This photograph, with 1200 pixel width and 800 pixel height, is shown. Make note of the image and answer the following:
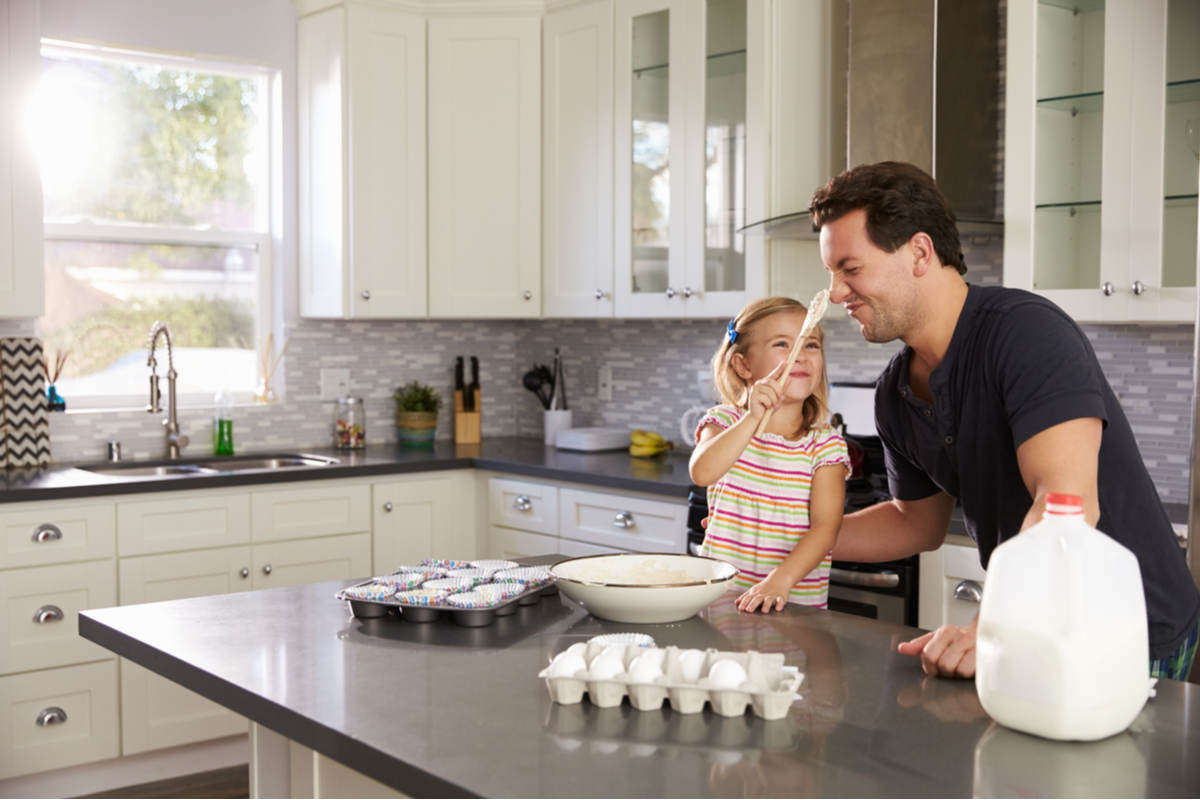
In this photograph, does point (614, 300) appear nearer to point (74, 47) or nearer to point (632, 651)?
point (74, 47)

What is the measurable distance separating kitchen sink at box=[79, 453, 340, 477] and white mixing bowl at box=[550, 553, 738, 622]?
2202 mm

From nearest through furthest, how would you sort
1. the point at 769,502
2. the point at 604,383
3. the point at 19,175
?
1. the point at 769,502
2. the point at 19,175
3. the point at 604,383

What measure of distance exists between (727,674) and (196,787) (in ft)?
9.31

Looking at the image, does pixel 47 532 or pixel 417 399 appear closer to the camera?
pixel 47 532

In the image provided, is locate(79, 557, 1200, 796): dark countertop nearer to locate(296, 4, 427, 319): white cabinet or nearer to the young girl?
the young girl

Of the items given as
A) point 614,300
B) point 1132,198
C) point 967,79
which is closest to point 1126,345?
point 1132,198

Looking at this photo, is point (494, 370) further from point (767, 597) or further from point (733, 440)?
point (767, 597)

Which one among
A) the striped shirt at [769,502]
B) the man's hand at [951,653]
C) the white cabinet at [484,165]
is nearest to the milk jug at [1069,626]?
the man's hand at [951,653]

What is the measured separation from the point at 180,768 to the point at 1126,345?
2951 millimetres

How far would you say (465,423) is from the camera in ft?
15.8

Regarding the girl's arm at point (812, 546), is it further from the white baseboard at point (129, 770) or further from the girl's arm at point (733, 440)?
the white baseboard at point (129, 770)

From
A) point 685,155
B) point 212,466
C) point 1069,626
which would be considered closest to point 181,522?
point 212,466

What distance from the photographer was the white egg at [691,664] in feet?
4.60

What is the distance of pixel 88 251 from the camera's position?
4.21 metres
